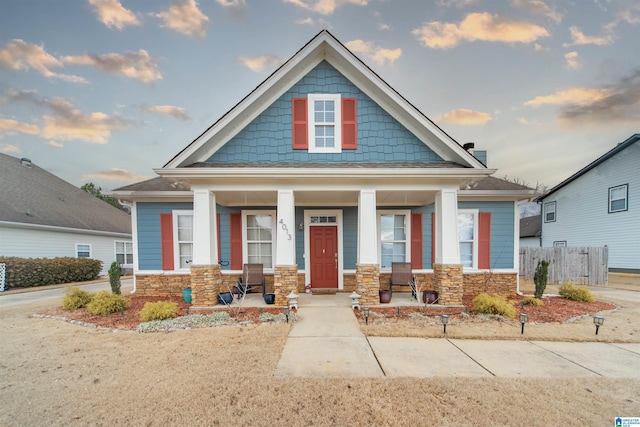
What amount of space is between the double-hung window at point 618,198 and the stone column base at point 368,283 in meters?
16.2

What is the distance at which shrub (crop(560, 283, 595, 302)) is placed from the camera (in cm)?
801

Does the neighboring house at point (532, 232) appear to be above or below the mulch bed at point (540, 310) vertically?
above

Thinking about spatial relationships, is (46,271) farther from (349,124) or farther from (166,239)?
(349,124)

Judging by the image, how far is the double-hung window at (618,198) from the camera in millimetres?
13844

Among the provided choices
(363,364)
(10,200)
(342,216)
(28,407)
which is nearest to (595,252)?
(342,216)

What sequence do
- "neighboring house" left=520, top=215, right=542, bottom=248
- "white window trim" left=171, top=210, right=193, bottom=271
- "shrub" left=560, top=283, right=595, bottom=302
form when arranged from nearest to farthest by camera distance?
"shrub" left=560, top=283, right=595, bottom=302 → "white window trim" left=171, top=210, right=193, bottom=271 → "neighboring house" left=520, top=215, right=542, bottom=248

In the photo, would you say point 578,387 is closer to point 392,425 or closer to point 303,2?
point 392,425

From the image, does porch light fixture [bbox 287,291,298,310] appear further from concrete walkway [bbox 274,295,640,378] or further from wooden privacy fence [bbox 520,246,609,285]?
wooden privacy fence [bbox 520,246,609,285]

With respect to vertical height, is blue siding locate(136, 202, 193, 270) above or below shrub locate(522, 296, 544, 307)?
above

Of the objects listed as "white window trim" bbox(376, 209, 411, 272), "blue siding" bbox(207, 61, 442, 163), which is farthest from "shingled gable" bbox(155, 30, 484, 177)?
"white window trim" bbox(376, 209, 411, 272)

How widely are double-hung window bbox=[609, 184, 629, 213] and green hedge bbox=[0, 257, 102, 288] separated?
1159 inches

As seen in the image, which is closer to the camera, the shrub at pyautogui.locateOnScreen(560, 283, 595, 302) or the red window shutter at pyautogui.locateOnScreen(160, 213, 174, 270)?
the shrub at pyautogui.locateOnScreen(560, 283, 595, 302)

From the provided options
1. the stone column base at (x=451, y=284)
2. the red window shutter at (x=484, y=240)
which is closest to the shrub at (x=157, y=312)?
the stone column base at (x=451, y=284)

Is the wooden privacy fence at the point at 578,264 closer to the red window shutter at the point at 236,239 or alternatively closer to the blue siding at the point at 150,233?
the red window shutter at the point at 236,239
